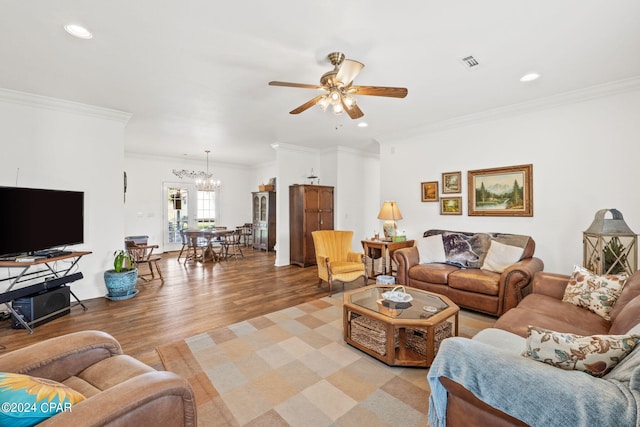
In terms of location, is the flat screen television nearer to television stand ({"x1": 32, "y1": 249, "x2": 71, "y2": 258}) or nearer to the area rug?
television stand ({"x1": 32, "y1": 249, "x2": 71, "y2": 258})

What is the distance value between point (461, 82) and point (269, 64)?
7.16ft

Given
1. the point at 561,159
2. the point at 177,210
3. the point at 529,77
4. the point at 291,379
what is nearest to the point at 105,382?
the point at 291,379

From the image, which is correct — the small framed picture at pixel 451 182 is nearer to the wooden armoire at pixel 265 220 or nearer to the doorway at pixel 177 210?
the wooden armoire at pixel 265 220

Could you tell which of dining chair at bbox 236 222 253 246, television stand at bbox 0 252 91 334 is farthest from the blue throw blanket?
dining chair at bbox 236 222 253 246

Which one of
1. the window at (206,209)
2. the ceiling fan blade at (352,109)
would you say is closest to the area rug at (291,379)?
the ceiling fan blade at (352,109)

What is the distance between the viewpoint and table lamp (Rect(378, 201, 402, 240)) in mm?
4664

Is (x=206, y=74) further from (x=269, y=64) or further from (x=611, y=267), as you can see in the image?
(x=611, y=267)

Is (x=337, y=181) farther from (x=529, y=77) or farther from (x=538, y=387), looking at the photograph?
(x=538, y=387)

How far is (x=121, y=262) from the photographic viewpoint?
3.90 meters

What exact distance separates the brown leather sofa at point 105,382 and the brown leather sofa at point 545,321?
1164 millimetres

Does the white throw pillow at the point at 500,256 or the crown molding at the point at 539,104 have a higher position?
the crown molding at the point at 539,104

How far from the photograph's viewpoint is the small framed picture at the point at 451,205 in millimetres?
4391

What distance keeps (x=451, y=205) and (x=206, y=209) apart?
23.3 ft

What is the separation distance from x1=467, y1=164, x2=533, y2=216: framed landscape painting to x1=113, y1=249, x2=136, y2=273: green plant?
535 centimetres
